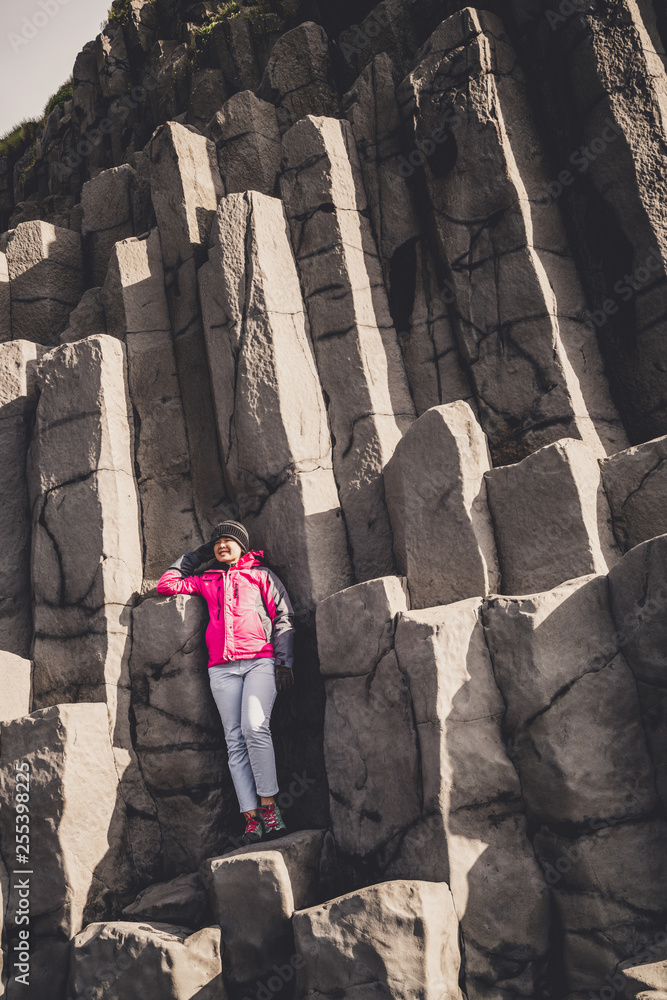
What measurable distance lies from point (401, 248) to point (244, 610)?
3.72 meters

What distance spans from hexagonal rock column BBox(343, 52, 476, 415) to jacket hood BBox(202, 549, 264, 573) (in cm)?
193

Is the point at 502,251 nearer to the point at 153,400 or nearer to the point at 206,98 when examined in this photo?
the point at 153,400

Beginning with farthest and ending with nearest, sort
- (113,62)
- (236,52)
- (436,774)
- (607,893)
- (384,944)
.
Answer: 1. (113,62)
2. (236,52)
3. (436,774)
4. (607,893)
5. (384,944)

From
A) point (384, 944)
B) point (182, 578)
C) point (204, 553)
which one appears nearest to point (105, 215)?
Result: point (204, 553)

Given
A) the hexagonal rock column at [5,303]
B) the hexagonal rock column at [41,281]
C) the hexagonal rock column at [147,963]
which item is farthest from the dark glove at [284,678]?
the hexagonal rock column at [5,303]

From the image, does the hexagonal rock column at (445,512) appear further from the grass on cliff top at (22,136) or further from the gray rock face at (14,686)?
the grass on cliff top at (22,136)

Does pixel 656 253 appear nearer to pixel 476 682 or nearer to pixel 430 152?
pixel 430 152

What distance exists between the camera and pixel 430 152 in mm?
6621

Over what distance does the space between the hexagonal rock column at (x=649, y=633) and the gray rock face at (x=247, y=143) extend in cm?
523

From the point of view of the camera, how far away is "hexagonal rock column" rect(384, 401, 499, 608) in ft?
16.3

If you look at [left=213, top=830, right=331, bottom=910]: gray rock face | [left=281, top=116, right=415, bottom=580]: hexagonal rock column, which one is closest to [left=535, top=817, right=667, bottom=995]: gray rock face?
[left=213, top=830, right=331, bottom=910]: gray rock face

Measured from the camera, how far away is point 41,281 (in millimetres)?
7949

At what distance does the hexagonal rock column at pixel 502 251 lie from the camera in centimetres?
582

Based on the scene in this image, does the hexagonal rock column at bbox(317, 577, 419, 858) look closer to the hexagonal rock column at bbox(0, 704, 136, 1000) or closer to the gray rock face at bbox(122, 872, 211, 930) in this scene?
the gray rock face at bbox(122, 872, 211, 930)
